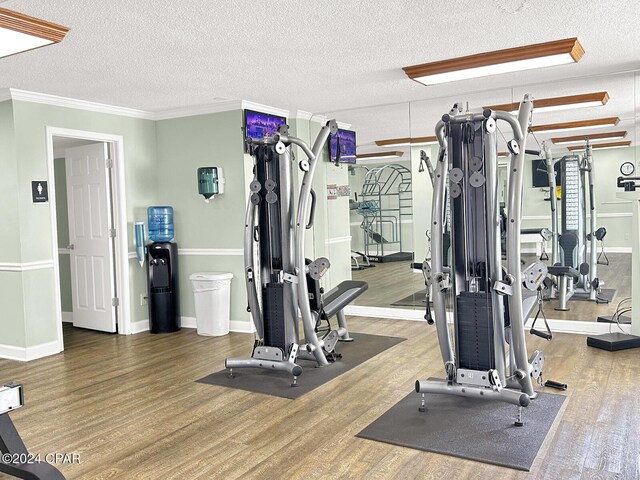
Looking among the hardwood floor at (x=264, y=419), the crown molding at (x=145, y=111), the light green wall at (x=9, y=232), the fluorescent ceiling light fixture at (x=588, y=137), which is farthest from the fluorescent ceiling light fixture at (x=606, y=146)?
the light green wall at (x=9, y=232)

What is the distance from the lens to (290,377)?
4527 millimetres

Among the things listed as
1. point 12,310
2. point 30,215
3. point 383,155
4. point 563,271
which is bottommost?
point 12,310

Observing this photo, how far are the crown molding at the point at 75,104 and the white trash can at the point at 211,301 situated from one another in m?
1.95

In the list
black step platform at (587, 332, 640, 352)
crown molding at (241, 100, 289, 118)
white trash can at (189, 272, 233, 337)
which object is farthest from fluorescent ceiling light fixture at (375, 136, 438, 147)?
black step platform at (587, 332, 640, 352)

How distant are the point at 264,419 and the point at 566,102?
4.50 m

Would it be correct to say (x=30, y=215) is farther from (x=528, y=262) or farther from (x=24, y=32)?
(x=528, y=262)

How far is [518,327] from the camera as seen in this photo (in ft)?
11.5

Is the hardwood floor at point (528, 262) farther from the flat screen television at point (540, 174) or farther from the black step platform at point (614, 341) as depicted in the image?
the flat screen television at point (540, 174)

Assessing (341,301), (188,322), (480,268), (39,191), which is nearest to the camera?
(480,268)

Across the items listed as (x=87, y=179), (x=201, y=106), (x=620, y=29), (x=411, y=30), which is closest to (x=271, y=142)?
(x=411, y=30)

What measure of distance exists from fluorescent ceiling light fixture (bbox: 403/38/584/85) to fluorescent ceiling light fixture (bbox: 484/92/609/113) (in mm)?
1179

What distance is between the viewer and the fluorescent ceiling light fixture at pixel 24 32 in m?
3.14

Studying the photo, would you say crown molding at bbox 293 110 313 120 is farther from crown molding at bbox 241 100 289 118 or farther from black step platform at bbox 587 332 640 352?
black step platform at bbox 587 332 640 352

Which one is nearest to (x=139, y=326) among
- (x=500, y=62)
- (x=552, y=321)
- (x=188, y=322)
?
(x=188, y=322)
